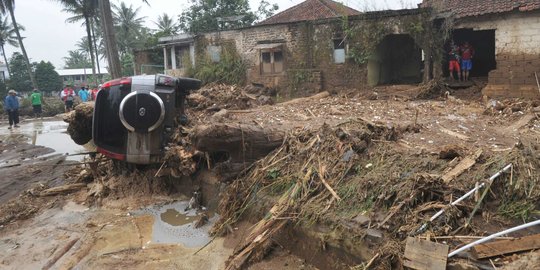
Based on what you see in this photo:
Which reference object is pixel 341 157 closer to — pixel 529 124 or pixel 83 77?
pixel 529 124

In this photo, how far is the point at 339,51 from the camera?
1691 centimetres

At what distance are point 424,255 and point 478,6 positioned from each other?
12.5 m

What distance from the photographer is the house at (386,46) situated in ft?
41.8

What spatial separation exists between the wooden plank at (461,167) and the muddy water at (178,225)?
3.16 metres

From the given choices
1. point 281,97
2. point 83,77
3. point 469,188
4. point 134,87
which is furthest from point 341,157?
point 83,77

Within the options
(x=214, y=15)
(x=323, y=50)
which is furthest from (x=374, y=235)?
(x=214, y=15)

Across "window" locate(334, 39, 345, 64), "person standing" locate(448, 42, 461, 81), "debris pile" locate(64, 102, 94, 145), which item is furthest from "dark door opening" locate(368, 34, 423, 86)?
"debris pile" locate(64, 102, 94, 145)

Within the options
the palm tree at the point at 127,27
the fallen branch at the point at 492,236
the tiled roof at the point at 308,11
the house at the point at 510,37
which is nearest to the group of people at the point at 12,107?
the tiled roof at the point at 308,11

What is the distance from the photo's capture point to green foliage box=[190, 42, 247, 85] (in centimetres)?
1997

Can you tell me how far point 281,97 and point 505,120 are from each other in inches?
401

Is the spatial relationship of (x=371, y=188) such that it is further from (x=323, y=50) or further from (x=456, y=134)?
(x=323, y=50)

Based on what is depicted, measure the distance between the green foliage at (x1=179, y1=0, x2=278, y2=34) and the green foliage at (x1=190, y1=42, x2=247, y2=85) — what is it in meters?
11.2

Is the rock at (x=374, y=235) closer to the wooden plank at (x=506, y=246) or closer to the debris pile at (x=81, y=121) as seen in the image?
the wooden plank at (x=506, y=246)

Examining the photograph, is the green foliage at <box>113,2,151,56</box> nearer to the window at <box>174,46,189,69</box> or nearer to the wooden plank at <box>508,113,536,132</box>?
the window at <box>174,46,189,69</box>
